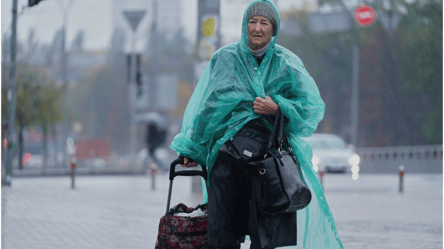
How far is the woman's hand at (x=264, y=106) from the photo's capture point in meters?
4.03

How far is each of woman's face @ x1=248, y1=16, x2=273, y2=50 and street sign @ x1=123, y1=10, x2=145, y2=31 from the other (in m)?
23.3

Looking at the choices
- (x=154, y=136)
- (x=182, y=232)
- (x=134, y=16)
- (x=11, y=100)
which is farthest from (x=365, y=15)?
(x=182, y=232)

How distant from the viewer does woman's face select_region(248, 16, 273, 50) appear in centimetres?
415

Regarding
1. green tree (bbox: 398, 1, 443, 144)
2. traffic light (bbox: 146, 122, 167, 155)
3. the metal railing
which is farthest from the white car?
green tree (bbox: 398, 1, 443, 144)

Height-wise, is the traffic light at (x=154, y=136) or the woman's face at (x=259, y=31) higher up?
the woman's face at (x=259, y=31)

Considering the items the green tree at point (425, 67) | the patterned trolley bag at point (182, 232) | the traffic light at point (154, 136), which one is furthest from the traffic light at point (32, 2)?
the green tree at point (425, 67)

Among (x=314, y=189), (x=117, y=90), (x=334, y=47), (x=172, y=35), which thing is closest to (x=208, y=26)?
(x=314, y=189)

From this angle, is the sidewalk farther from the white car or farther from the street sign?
the street sign

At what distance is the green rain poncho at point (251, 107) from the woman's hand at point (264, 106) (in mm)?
51

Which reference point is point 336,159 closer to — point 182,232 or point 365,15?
point 365,15

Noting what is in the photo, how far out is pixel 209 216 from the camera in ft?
13.3

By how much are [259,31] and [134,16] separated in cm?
2359

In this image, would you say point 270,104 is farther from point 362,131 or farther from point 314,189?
point 362,131

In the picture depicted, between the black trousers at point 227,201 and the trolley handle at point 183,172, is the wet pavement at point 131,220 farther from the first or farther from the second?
the black trousers at point 227,201
